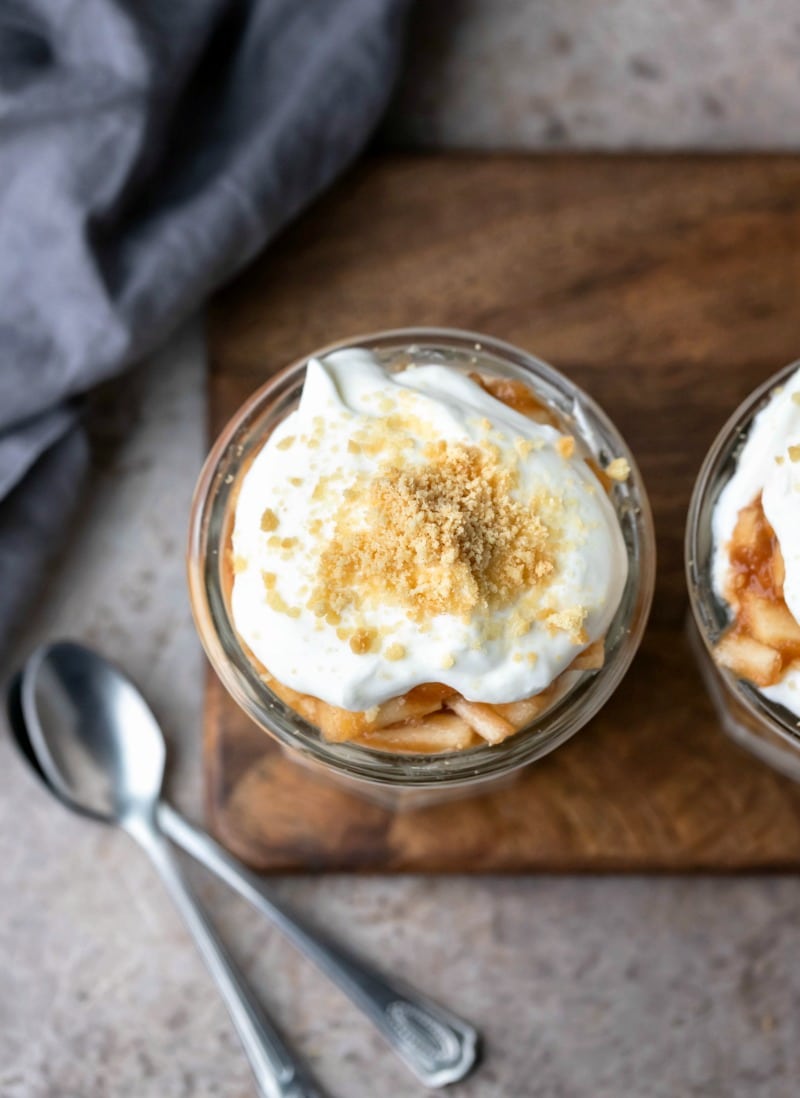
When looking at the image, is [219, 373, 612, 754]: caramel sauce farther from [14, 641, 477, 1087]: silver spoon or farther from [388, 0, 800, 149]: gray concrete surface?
[388, 0, 800, 149]: gray concrete surface

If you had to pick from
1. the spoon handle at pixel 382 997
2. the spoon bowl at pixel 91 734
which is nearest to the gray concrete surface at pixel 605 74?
the spoon bowl at pixel 91 734

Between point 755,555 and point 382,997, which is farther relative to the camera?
point 382,997

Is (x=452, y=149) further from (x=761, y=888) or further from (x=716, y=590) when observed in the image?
(x=761, y=888)

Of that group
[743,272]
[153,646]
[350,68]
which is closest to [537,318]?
[743,272]

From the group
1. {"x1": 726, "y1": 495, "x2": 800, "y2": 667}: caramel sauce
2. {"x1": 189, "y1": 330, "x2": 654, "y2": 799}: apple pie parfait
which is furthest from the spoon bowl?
{"x1": 726, "y1": 495, "x2": 800, "y2": 667}: caramel sauce

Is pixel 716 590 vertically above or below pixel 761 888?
above

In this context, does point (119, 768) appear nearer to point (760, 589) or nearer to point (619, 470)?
point (619, 470)

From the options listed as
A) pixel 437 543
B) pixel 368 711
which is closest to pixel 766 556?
pixel 437 543
